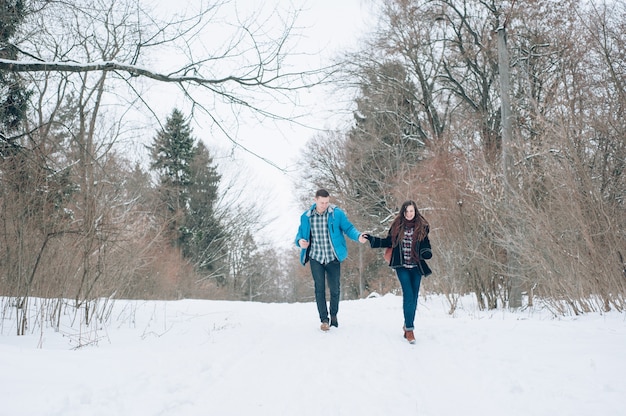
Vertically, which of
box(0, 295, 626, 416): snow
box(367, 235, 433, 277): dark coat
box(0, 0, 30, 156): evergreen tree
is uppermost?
box(0, 0, 30, 156): evergreen tree

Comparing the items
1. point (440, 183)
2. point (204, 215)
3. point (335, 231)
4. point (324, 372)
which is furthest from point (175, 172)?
point (324, 372)

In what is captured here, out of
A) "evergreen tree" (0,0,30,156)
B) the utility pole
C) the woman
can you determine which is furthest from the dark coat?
"evergreen tree" (0,0,30,156)

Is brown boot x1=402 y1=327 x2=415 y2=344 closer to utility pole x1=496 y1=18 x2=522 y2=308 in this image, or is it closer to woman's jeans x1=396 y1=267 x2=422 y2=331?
woman's jeans x1=396 y1=267 x2=422 y2=331

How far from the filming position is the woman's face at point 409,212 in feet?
20.3

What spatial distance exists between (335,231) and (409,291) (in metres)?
1.38

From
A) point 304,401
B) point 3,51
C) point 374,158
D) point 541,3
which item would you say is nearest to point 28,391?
point 304,401

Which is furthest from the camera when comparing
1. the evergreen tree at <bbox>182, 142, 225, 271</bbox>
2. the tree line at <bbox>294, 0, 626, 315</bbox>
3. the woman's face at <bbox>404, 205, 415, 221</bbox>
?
the evergreen tree at <bbox>182, 142, 225, 271</bbox>

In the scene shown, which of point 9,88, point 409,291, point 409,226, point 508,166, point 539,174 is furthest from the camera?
point 508,166

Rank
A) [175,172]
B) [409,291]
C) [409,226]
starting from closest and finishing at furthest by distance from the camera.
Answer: [409,291]
[409,226]
[175,172]

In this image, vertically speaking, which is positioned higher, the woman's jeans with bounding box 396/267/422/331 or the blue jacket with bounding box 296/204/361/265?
the blue jacket with bounding box 296/204/361/265

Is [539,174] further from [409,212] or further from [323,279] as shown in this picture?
[323,279]

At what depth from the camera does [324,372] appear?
14.5 feet

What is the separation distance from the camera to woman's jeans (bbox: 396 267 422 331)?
591 cm

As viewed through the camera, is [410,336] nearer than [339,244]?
Yes
